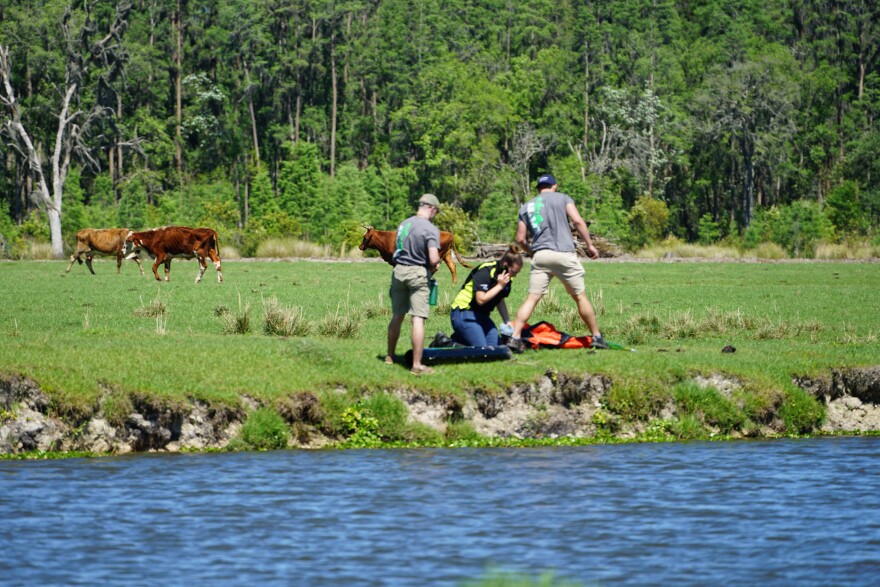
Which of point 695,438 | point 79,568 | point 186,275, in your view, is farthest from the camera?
point 186,275

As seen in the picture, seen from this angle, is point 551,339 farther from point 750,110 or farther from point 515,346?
point 750,110

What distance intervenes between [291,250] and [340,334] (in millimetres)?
36372

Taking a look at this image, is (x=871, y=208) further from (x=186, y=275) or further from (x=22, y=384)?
(x=22, y=384)

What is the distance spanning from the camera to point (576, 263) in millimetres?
17328

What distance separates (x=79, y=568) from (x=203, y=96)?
87990 millimetres

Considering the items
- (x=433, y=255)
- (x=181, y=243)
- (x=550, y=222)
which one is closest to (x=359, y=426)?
(x=433, y=255)

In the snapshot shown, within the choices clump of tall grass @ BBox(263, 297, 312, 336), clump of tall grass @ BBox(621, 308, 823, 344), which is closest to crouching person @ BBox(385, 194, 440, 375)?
clump of tall grass @ BBox(263, 297, 312, 336)

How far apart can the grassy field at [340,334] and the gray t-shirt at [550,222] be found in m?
1.43

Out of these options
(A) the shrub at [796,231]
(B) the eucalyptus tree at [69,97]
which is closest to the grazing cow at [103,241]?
(B) the eucalyptus tree at [69,97]

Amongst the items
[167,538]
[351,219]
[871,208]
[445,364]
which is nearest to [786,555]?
[167,538]

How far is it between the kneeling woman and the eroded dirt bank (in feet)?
4.30

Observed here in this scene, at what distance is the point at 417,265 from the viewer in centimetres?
1603

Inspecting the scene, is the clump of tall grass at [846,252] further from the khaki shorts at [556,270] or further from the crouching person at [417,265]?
the crouching person at [417,265]

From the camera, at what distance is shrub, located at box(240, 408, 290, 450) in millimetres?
15312
